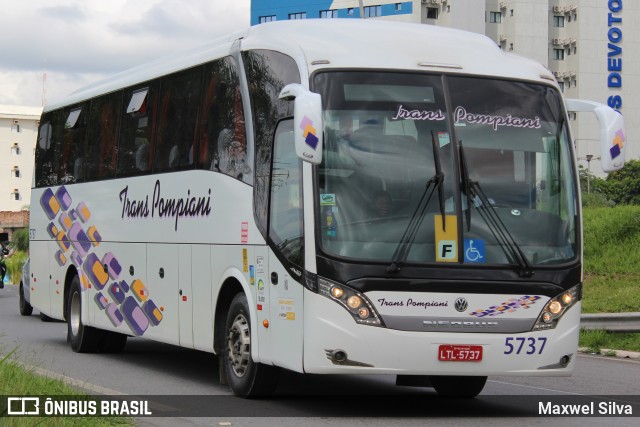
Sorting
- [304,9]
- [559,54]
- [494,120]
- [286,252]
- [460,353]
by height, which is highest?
[304,9]

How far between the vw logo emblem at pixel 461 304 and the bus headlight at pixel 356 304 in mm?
673

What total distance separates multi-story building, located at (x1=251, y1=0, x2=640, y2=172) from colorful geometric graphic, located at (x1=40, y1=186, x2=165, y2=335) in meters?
95.3

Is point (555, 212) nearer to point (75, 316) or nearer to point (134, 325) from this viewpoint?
point (134, 325)

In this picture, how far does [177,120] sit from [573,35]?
107 m

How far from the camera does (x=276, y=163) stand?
1242cm

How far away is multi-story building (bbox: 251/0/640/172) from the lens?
116 m

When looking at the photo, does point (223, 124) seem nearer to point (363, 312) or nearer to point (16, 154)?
point (363, 312)

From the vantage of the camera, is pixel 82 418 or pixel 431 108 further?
pixel 431 108

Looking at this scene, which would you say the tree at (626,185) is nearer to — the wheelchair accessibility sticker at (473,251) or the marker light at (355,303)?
the wheelchair accessibility sticker at (473,251)

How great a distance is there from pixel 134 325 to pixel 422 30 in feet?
19.6

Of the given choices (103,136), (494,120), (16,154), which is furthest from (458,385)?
(16,154)

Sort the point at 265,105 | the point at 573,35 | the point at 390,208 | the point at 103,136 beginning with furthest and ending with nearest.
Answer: the point at 573,35, the point at 103,136, the point at 265,105, the point at 390,208

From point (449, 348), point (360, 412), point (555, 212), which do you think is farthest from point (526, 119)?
point (360, 412)

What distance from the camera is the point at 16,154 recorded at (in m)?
167
